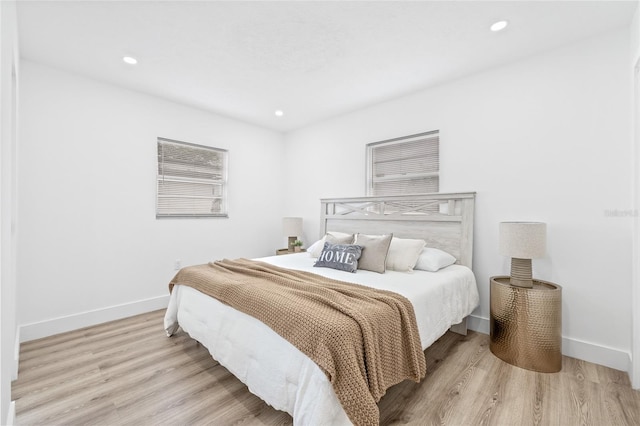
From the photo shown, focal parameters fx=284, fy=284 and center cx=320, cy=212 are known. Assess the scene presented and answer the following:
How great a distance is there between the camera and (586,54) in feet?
7.83

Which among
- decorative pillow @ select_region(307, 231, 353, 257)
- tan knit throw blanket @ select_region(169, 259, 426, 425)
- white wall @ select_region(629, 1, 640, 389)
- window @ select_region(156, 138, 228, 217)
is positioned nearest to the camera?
tan knit throw blanket @ select_region(169, 259, 426, 425)

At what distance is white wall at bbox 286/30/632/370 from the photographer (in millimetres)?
2252

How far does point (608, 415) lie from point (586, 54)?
269cm

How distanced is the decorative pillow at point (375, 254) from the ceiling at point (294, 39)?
1743 mm

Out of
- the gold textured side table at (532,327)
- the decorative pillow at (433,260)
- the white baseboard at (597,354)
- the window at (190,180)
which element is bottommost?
the white baseboard at (597,354)

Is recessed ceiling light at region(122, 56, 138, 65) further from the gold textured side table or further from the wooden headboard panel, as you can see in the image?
the gold textured side table

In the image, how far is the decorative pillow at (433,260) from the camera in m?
2.69

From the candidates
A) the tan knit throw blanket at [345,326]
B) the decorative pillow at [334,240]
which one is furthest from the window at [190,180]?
the tan knit throw blanket at [345,326]

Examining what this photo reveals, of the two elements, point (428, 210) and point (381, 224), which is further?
point (381, 224)

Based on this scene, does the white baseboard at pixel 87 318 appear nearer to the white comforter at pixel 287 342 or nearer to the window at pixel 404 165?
the white comforter at pixel 287 342

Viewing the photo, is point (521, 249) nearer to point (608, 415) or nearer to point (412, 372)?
point (608, 415)

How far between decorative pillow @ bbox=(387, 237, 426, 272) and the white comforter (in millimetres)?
117

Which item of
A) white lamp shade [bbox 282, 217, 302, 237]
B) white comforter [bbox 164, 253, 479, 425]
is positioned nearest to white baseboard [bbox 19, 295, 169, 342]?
white comforter [bbox 164, 253, 479, 425]

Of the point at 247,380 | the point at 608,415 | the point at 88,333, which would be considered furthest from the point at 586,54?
the point at 88,333
